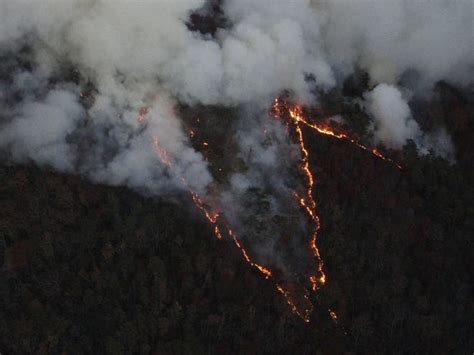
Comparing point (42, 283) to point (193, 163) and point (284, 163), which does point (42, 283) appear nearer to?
point (193, 163)

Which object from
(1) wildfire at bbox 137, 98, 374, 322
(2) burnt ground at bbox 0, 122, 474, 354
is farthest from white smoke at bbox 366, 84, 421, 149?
(1) wildfire at bbox 137, 98, 374, 322

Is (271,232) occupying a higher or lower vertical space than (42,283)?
higher

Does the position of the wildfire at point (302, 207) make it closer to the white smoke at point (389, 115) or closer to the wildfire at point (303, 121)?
the wildfire at point (303, 121)

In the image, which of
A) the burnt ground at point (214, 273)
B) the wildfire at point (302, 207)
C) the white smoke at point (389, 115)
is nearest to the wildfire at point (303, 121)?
the wildfire at point (302, 207)

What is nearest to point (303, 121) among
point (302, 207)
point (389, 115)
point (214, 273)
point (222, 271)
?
point (302, 207)

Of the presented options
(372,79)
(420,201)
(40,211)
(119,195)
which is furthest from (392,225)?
(40,211)

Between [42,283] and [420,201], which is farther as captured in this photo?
[420,201]

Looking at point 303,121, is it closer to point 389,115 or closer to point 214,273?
point 389,115

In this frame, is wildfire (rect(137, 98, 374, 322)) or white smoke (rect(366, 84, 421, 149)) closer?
wildfire (rect(137, 98, 374, 322))

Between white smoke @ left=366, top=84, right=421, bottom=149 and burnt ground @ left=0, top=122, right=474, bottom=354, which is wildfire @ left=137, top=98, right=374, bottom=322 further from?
white smoke @ left=366, top=84, right=421, bottom=149
